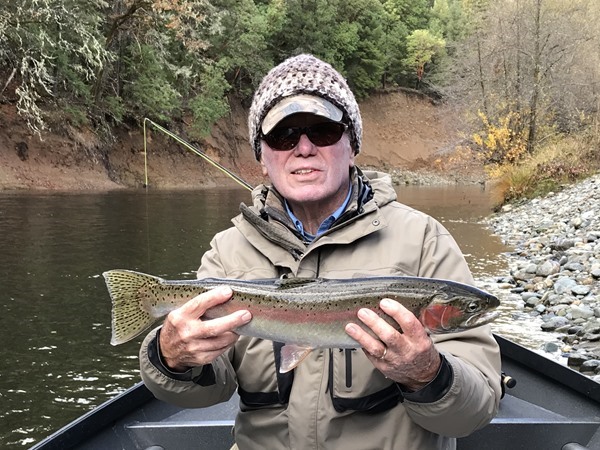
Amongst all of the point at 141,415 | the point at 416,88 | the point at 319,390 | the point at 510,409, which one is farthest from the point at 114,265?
the point at 416,88

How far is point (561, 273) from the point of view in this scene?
10.3 metres

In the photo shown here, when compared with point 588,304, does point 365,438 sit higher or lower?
higher

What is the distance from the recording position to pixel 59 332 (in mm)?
7578

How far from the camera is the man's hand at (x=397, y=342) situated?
2016 mm

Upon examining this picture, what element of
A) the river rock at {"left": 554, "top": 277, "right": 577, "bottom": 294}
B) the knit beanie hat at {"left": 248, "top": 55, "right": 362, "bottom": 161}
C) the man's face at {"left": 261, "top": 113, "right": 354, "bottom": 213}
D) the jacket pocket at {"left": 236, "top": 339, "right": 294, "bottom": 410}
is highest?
the knit beanie hat at {"left": 248, "top": 55, "right": 362, "bottom": 161}

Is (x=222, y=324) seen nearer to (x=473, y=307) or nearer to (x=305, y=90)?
(x=473, y=307)

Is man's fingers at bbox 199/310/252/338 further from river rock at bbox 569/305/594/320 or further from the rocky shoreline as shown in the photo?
river rock at bbox 569/305/594/320

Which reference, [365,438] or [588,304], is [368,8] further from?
[365,438]

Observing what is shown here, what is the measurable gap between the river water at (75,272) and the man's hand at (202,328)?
144 inches

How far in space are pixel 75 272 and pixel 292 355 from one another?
894cm

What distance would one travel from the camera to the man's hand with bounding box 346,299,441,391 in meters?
2.02

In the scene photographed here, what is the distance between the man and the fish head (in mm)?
111

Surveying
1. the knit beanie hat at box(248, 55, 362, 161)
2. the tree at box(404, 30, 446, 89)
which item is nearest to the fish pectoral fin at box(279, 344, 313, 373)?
the knit beanie hat at box(248, 55, 362, 161)

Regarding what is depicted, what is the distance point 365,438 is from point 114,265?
9.31 meters
